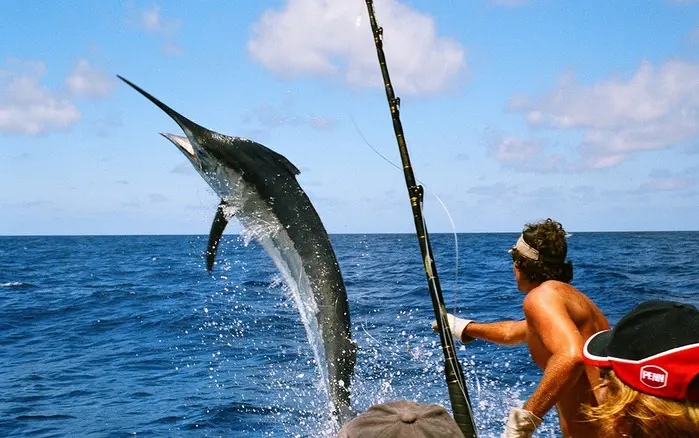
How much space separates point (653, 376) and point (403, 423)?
26.7 inches

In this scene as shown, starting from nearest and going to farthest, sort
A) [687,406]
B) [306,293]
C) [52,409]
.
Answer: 1. [687,406]
2. [306,293]
3. [52,409]

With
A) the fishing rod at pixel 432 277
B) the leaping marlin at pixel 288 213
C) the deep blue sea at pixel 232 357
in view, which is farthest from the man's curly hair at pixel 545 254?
the leaping marlin at pixel 288 213

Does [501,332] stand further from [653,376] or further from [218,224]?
[653,376]

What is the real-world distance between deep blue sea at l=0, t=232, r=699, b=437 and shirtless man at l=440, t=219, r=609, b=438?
53cm

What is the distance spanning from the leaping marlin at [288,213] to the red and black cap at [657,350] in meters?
2.43

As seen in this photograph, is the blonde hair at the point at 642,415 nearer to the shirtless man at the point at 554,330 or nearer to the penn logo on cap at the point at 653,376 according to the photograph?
the penn logo on cap at the point at 653,376

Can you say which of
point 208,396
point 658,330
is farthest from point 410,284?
point 658,330

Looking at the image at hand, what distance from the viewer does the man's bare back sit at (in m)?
3.39

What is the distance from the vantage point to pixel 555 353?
10.8ft

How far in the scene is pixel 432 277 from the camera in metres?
3.45

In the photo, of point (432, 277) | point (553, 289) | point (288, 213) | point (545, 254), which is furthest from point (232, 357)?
point (553, 289)

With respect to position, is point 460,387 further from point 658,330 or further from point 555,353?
point 658,330

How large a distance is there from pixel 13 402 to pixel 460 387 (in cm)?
755

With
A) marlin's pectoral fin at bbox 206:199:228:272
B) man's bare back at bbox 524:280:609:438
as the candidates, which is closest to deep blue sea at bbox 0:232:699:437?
man's bare back at bbox 524:280:609:438
